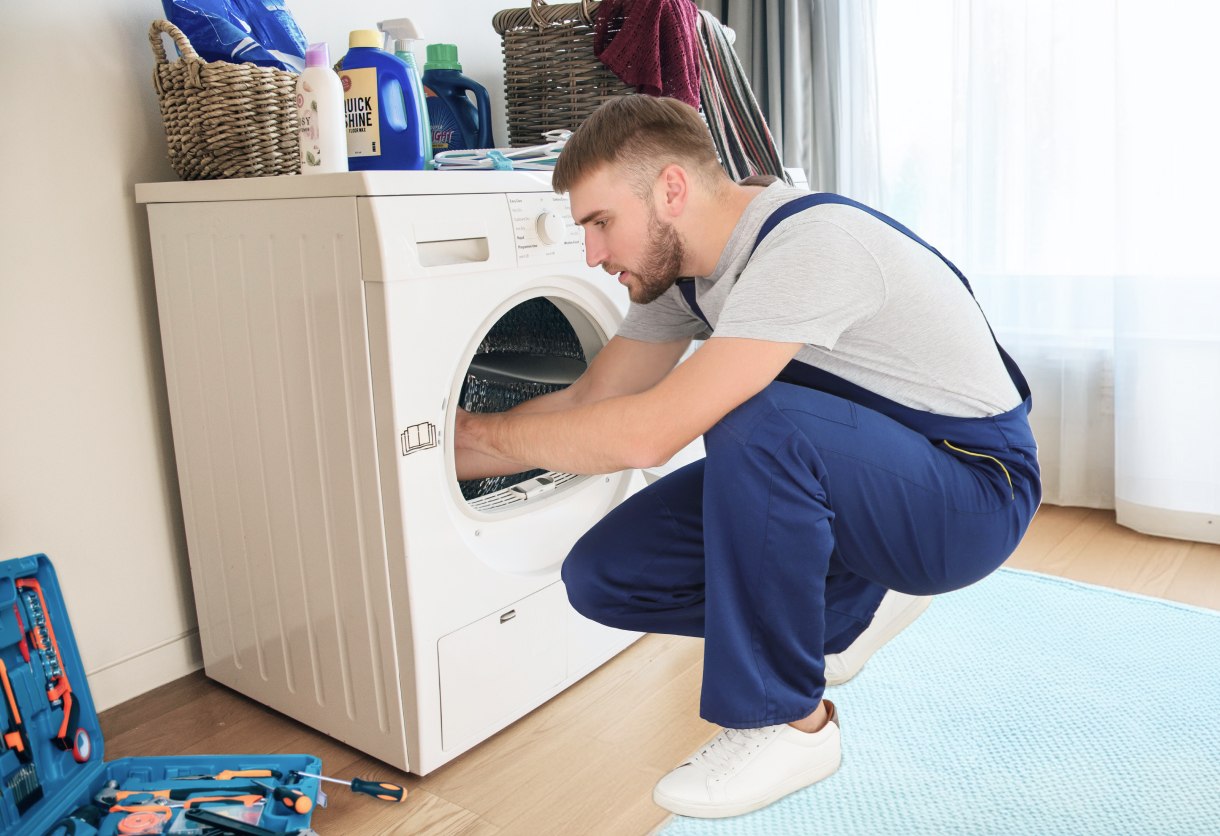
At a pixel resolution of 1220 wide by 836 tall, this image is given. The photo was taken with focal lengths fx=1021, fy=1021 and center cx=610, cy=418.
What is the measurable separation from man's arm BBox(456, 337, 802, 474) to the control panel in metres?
0.32

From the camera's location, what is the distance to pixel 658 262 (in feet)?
4.66

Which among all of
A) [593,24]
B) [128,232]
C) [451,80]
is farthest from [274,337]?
[593,24]

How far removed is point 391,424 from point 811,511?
583 mm

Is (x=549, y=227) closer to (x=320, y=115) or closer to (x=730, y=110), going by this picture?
A: (x=320, y=115)

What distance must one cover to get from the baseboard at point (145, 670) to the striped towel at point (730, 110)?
1474mm

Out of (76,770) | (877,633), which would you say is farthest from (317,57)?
(877,633)

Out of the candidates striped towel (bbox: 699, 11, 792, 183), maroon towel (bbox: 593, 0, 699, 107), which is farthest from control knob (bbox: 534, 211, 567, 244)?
striped towel (bbox: 699, 11, 792, 183)

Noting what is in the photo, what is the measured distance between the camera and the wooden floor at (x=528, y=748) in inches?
57.3

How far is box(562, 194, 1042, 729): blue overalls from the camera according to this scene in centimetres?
126

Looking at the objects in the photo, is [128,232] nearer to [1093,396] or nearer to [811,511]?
[811,511]

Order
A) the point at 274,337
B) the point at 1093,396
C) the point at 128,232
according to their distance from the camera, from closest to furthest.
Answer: the point at 274,337
the point at 128,232
the point at 1093,396

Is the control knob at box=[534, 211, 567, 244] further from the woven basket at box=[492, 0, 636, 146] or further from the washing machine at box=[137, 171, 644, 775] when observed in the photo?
the woven basket at box=[492, 0, 636, 146]

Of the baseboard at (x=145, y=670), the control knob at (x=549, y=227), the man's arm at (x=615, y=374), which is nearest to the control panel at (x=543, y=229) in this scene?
the control knob at (x=549, y=227)

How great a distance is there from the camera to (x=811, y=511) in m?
1.27
